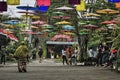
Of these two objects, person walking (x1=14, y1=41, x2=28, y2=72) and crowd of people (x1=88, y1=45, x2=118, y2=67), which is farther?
crowd of people (x1=88, y1=45, x2=118, y2=67)

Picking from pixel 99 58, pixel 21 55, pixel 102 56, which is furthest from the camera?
pixel 99 58

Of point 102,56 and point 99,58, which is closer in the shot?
point 102,56

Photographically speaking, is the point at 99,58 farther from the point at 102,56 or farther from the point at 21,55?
the point at 21,55

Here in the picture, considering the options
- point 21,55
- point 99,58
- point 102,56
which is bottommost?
point 99,58

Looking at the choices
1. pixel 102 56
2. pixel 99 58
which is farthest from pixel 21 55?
pixel 99 58

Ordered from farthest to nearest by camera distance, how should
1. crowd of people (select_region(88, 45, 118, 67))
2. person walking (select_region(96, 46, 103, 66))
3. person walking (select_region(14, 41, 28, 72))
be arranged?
person walking (select_region(96, 46, 103, 66)), crowd of people (select_region(88, 45, 118, 67)), person walking (select_region(14, 41, 28, 72))

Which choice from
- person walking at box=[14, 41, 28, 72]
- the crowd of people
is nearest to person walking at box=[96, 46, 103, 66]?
the crowd of people

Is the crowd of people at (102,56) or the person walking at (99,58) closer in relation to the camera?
the crowd of people at (102,56)

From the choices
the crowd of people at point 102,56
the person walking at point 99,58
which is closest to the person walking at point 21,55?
the crowd of people at point 102,56

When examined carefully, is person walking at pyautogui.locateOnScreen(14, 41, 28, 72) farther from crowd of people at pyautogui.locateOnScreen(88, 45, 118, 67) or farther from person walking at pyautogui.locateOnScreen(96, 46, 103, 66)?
person walking at pyautogui.locateOnScreen(96, 46, 103, 66)

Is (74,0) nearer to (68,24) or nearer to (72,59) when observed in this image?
(72,59)

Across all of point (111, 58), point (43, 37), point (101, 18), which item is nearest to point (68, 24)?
point (101, 18)

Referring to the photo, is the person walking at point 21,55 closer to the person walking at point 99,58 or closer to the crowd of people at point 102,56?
the crowd of people at point 102,56

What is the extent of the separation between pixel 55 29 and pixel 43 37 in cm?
1059
